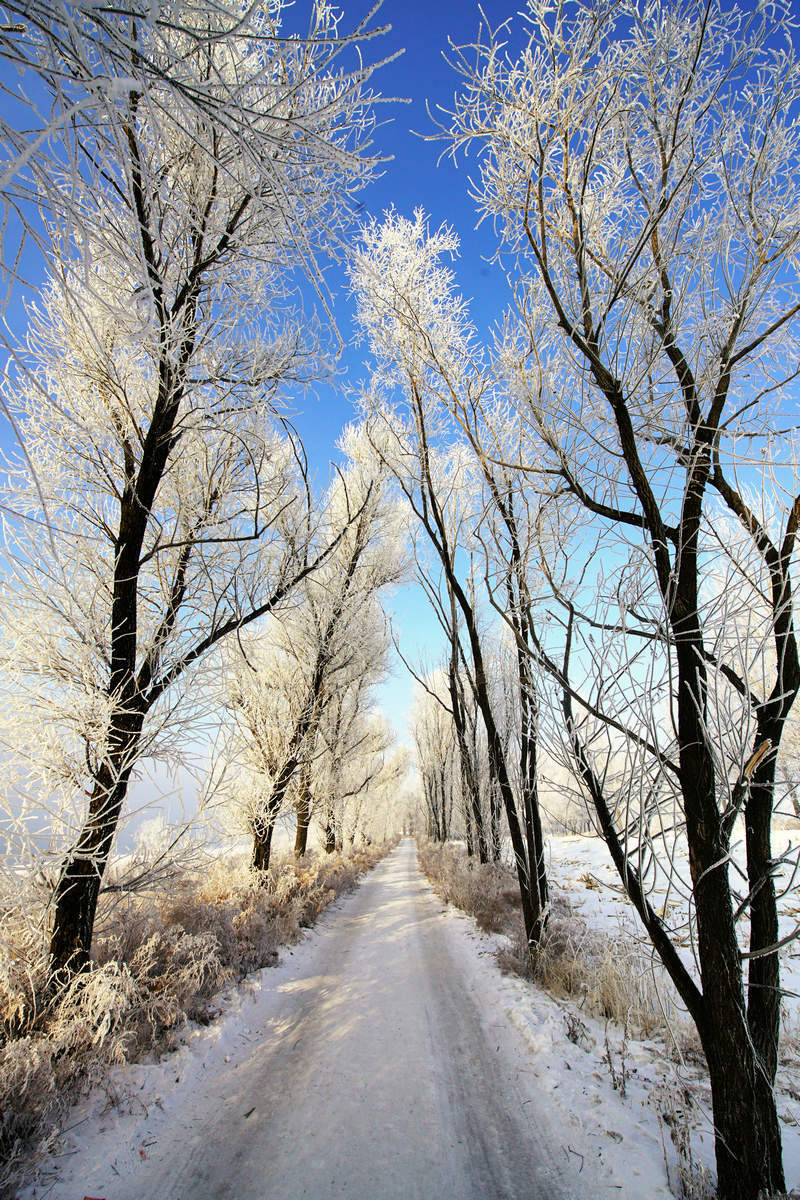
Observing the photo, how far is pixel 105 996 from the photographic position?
304 cm

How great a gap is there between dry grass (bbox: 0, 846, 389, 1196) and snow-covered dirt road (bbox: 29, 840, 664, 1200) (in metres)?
0.25

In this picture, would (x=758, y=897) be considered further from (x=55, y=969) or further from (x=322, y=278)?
(x=55, y=969)

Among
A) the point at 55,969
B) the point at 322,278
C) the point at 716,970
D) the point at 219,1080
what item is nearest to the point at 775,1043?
the point at 716,970

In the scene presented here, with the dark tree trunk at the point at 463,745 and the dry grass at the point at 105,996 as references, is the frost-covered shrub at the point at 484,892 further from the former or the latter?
the dry grass at the point at 105,996

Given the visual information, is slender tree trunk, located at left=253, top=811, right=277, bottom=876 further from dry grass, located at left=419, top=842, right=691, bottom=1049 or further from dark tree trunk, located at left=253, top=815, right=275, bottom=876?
dry grass, located at left=419, top=842, right=691, bottom=1049

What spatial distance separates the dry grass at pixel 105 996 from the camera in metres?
2.40

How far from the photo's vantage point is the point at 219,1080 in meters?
3.17

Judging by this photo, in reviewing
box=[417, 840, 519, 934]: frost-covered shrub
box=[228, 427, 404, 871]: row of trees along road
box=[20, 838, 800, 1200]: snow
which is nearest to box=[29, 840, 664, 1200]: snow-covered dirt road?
box=[20, 838, 800, 1200]: snow

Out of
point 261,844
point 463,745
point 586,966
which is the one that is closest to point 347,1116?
point 586,966

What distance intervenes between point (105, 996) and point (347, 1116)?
1.63 meters

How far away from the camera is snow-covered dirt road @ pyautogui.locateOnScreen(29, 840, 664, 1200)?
2.29 m

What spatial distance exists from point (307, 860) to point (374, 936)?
15.8ft

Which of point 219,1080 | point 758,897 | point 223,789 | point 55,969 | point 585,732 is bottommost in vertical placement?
point 219,1080

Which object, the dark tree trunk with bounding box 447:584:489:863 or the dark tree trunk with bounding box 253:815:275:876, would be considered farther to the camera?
the dark tree trunk with bounding box 253:815:275:876
